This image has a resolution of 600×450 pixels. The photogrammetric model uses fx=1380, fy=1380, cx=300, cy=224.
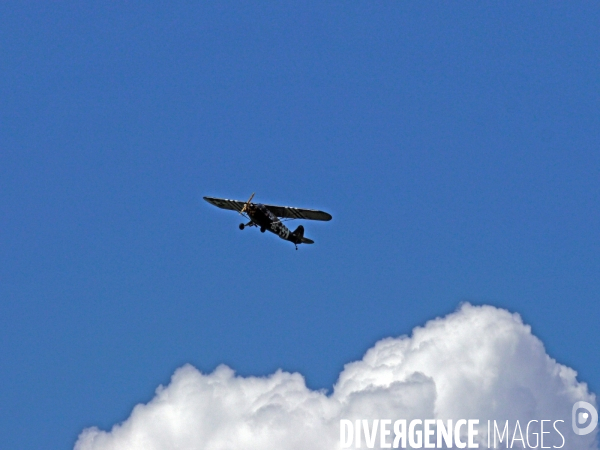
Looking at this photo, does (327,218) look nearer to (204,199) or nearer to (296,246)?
(296,246)

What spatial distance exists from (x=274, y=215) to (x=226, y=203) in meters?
8.91

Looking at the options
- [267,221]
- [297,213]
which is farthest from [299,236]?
[267,221]

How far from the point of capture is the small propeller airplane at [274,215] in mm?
151750

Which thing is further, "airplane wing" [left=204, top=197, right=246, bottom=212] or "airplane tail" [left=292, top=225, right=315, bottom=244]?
"airplane wing" [left=204, top=197, right=246, bottom=212]

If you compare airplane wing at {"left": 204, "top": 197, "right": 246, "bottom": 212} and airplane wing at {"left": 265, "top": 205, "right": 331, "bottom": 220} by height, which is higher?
airplane wing at {"left": 204, "top": 197, "right": 246, "bottom": 212}

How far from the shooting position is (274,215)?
15600 cm

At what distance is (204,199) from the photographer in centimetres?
16450

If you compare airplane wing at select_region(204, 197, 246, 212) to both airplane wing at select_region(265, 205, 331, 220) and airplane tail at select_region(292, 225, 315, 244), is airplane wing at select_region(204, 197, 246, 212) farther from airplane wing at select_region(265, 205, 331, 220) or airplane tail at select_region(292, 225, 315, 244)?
airplane tail at select_region(292, 225, 315, 244)

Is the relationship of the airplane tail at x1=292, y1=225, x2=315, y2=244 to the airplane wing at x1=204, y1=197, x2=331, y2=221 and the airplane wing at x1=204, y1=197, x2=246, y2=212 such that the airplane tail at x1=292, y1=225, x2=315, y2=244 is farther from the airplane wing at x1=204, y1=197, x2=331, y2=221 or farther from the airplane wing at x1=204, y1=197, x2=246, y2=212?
the airplane wing at x1=204, y1=197, x2=246, y2=212

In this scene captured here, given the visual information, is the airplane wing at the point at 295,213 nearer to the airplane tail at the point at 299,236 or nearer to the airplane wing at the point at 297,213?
the airplane wing at the point at 297,213

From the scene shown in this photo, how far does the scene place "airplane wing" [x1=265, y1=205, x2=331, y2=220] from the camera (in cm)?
15691

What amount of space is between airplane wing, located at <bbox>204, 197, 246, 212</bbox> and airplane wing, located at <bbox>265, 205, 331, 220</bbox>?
4401 millimetres

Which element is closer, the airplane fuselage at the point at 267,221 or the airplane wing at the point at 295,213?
the airplane fuselage at the point at 267,221

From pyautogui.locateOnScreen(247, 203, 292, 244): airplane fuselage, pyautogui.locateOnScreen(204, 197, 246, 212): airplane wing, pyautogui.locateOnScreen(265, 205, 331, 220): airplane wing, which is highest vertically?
pyautogui.locateOnScreen(204, 197, 246, 212): airplane wing
